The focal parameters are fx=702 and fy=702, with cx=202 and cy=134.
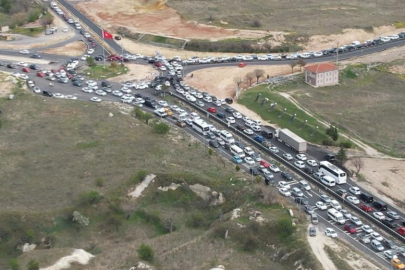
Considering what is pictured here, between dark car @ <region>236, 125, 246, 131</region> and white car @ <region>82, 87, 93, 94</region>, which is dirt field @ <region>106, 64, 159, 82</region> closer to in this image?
white car @ <region>82, 87, 93, 94</region>

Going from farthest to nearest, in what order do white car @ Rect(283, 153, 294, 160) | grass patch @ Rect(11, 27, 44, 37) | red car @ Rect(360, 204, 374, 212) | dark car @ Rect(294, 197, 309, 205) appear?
grass patch @ Rect(11, 27, 44, 37)
white car @ Rect(283, 153, 294, 160)
dark car @ Rect(294, 197, 309, 205)
red car @ Rect(360, 204, 374, 212)

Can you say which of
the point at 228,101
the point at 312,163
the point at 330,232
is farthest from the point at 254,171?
the point at 228,101

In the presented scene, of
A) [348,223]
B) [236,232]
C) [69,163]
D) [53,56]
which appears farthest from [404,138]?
[53,56]

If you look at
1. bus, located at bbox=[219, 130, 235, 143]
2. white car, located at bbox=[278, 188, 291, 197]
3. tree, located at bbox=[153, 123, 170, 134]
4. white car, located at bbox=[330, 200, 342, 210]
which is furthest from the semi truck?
white car, located at bbox=[330, 200, 342, 210]

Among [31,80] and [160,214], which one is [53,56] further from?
[160,214]

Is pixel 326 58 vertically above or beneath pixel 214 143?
above

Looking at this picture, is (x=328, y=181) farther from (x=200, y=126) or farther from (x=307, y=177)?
(x=200, y=126)
